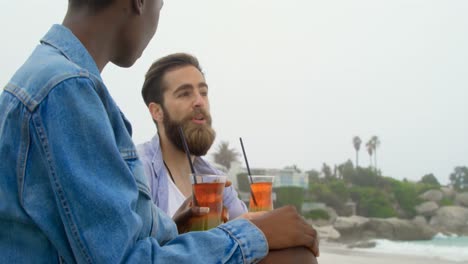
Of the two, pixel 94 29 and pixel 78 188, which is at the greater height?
pixel 94 29

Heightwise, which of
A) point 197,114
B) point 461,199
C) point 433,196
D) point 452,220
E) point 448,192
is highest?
point 197,114

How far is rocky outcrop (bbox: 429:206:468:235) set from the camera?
47125mm

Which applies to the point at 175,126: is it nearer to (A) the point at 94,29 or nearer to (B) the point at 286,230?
(A) the point at 94,29

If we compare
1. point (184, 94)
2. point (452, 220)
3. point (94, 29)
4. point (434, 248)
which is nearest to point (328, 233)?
point (434, 248)

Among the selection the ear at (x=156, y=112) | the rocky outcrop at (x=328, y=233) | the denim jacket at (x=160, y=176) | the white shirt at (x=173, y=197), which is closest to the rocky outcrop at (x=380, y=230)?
the rocky outcrop at (x=328, y=233)

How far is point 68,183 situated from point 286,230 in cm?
49

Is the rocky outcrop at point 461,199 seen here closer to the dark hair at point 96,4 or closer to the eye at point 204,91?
the eye at point 204,91

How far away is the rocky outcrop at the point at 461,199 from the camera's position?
169 ft

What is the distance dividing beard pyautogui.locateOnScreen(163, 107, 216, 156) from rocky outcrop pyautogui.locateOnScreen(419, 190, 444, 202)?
5601cm

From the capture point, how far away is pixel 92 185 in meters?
0.87

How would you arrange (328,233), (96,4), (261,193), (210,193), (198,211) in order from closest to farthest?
(96,4) < (198,211) < (210,193) < (261,193) < (328,233)

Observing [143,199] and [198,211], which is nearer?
[143,199]

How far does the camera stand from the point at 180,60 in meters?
3.43

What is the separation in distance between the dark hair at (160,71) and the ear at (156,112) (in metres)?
0.03
